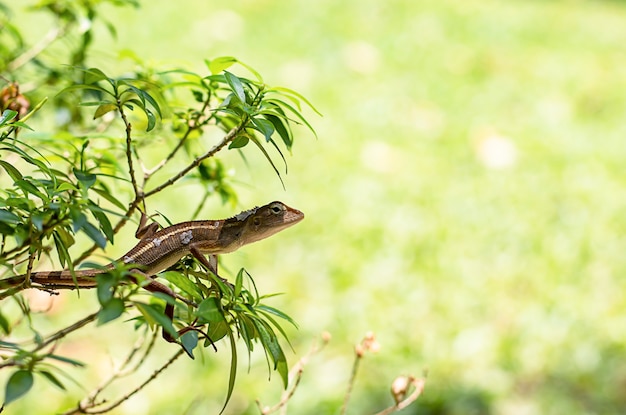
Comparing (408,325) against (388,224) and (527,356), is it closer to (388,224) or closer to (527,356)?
(527,356)

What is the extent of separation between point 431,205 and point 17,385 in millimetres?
3962

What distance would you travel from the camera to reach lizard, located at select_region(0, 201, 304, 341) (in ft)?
3.79

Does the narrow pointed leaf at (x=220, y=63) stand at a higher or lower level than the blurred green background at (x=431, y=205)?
lower

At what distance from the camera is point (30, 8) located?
2.08 m

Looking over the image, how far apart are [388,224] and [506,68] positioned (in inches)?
103

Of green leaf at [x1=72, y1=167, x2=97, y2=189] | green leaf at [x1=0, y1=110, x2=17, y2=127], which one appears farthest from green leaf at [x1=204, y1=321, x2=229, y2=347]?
green leaf at [x1=0, y1=110, x2=17, y2=127]

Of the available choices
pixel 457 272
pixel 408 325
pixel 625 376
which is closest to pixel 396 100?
pixel 457 272

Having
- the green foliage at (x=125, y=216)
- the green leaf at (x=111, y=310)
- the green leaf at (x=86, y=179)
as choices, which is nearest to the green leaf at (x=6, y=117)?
the green foliage at (x=125, y=216)

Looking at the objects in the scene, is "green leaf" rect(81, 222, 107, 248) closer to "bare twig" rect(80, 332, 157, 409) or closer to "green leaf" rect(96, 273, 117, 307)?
"green leaf" rect(96, 273, 117, 307)

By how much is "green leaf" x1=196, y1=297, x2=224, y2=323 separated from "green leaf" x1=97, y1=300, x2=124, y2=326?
0.12m

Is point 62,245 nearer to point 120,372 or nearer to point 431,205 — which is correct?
point 120,372

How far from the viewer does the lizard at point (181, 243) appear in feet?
3.79

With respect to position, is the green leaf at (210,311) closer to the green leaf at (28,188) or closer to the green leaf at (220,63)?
the green leaf at (28,188)

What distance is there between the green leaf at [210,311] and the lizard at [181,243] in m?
0.10
